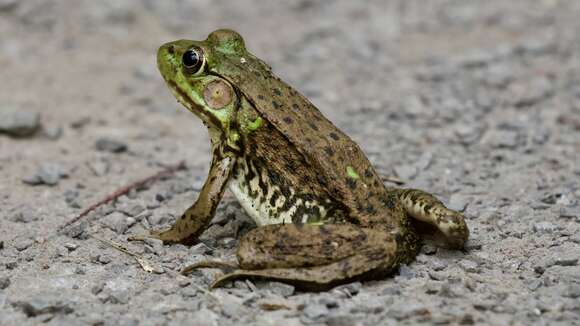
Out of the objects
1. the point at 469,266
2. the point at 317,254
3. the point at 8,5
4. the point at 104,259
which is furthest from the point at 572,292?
the point at 8,5

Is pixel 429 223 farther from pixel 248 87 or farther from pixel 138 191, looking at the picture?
pixel 138 191

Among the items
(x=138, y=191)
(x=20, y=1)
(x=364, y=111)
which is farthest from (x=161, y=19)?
(x=138, y=191)

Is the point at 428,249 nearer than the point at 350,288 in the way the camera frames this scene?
No

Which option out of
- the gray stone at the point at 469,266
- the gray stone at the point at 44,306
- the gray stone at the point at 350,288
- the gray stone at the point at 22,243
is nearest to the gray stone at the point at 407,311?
the gray stone at the point at 350,288

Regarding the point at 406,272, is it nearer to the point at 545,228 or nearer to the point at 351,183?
the point at 351,183

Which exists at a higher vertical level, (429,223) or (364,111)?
(364,111)
